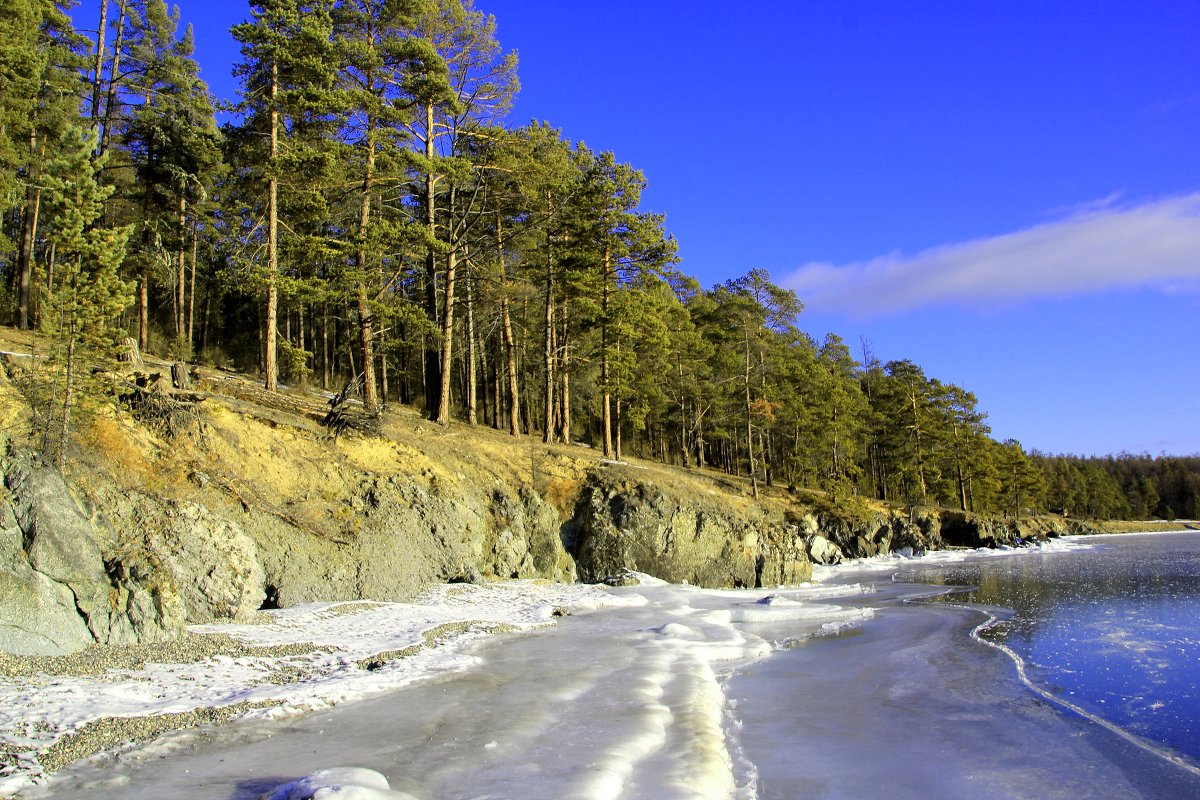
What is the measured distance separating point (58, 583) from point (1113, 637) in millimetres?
19355

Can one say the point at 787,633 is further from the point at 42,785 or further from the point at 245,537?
the point at 42,785

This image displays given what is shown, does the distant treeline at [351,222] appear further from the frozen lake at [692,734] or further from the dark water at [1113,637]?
the dark water at [1113,637]

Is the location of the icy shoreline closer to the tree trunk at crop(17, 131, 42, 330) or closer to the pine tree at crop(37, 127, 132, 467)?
the pine tree at crop(37, 127, 132, 467)

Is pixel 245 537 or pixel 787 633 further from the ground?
pixel 245 537

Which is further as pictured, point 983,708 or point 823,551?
point 823,551

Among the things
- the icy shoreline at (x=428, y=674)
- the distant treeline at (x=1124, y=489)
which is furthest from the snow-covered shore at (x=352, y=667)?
the distant treeline at (x=1124, y=489)

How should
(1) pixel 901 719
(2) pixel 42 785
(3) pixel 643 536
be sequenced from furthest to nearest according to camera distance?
1. (3) pixel 643 536
2. (1) pixel 901 719
3. (2) pixel 42 785

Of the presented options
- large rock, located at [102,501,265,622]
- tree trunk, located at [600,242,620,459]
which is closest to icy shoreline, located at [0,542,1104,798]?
large rock, located at [102,501,265,622]

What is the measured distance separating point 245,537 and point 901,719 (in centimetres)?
1192

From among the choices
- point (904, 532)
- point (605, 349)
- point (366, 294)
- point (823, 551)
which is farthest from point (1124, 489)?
point (366, 294)

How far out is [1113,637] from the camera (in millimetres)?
15320

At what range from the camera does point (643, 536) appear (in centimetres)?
2500

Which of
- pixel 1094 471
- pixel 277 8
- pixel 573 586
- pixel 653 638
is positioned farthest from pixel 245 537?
pixel 1094 471

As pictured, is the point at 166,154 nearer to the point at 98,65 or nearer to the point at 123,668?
the point at 98,65
